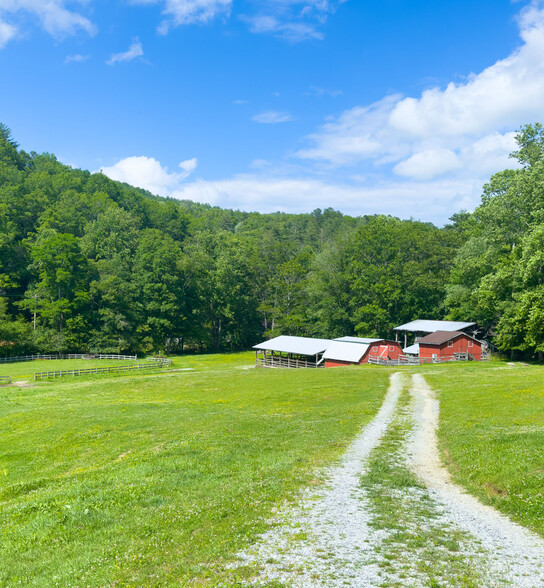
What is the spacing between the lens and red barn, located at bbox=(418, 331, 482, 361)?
5953 centimetres

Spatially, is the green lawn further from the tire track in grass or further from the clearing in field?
the tire track in grass

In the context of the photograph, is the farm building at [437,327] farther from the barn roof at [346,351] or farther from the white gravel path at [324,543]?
the white gravel path at [324,543]

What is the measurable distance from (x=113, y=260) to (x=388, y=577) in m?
93.0

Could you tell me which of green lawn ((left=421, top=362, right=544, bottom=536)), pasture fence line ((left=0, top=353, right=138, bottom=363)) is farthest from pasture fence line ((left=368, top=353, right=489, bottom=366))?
pasture fence line ((left=0, top=353, right=138, bottom=363))

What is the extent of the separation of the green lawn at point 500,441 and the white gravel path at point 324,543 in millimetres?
3889

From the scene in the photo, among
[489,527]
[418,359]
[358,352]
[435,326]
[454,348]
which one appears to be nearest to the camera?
[489,527]

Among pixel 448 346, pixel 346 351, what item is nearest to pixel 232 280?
pixel 346 351

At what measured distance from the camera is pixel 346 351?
60.6 m

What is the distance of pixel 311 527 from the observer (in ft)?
33.8

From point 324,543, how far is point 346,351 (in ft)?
171

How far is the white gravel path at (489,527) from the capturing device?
824 centimetres

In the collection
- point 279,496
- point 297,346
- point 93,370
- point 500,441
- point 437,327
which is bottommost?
point 93,370

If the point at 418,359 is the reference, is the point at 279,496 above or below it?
above

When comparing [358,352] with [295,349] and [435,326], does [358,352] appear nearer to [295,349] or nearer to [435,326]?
[295,349]
